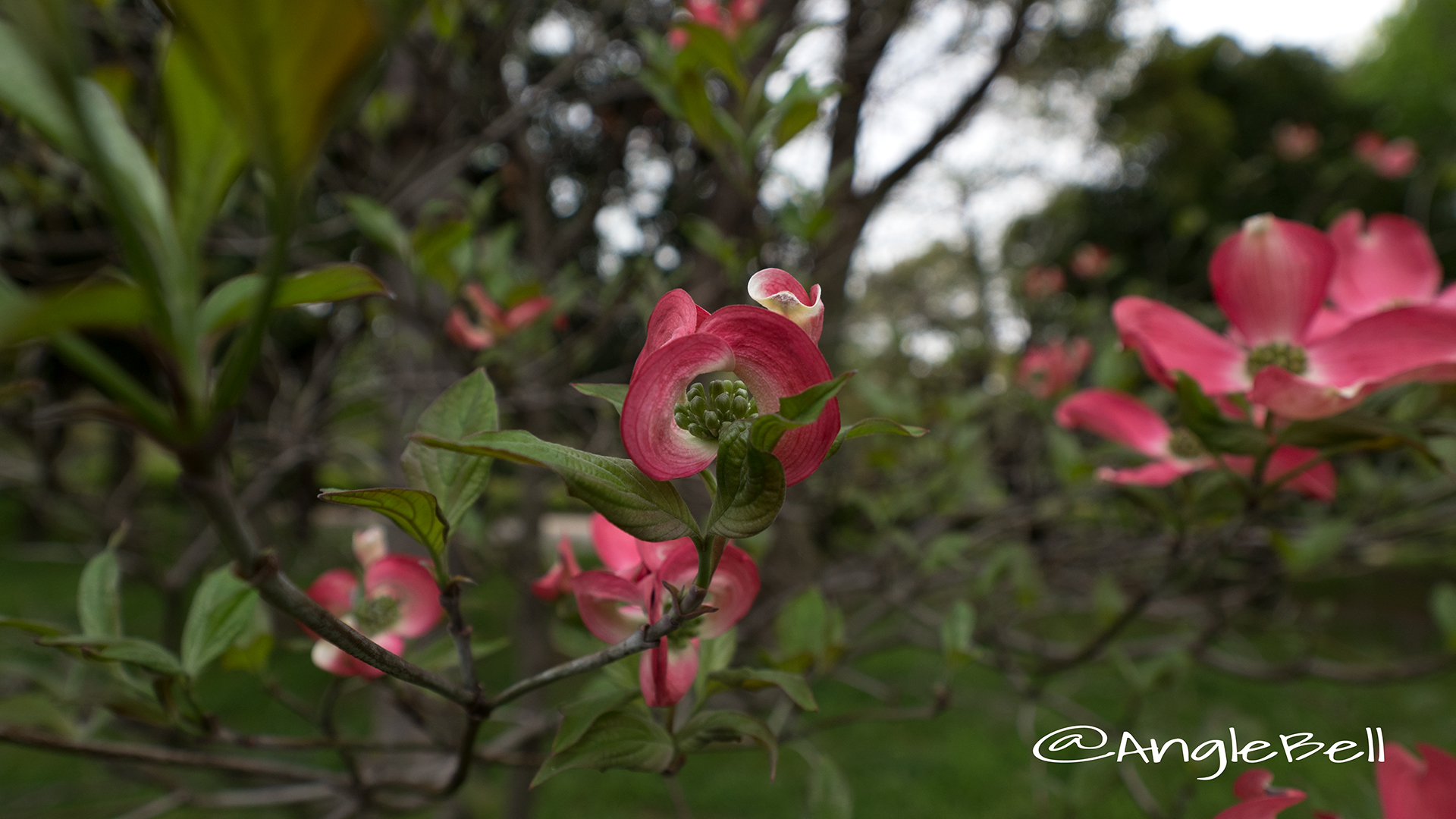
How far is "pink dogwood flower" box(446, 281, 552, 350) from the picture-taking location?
0.97 meters

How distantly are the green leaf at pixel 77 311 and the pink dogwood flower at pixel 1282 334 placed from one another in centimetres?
52

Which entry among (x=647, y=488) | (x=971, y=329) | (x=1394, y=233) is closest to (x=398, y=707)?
(x=647, y=488)

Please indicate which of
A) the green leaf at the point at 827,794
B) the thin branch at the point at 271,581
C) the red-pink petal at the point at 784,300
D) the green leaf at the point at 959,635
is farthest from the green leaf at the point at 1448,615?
the thin branch at the point at 271,581

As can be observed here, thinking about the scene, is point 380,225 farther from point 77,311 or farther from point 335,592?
point 77,311

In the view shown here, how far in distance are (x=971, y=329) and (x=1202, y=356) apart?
446 centimetres

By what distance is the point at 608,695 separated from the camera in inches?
15.7

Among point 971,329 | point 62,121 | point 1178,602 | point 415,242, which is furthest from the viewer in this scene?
point 971,329

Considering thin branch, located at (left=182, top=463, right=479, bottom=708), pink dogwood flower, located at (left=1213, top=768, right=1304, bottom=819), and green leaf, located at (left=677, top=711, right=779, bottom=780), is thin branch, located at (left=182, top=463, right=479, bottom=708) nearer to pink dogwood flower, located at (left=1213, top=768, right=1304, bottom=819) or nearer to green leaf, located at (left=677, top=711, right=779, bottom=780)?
green leaf, located at (left=677, top=711, right=779, bottom=780)

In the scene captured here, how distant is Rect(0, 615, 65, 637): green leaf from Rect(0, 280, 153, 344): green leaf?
32 cm

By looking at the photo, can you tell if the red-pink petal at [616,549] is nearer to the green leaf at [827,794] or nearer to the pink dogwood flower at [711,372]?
the pink dogwood flower at [711,372]

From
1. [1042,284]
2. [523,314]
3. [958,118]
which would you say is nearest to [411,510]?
[523,314]

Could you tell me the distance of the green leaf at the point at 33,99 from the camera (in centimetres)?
18

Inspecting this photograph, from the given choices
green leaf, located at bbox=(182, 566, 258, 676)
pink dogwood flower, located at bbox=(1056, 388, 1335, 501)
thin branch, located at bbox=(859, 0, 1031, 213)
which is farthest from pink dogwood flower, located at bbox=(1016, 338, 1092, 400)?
green leaf, located at bbox=(182, 566, 258, 676)

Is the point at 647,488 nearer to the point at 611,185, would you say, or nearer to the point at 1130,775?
the point at 1130,775
